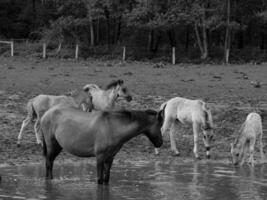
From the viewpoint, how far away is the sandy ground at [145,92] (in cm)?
1667

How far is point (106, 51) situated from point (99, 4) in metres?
4.71

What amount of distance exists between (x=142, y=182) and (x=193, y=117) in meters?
4.35

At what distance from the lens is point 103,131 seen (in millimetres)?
11883

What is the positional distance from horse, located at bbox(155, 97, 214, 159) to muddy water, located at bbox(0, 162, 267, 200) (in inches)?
55.5

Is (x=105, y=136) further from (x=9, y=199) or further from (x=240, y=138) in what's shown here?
(x=240, y=138)

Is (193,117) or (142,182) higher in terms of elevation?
(193,117)

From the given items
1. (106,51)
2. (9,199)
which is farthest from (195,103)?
(106,51)

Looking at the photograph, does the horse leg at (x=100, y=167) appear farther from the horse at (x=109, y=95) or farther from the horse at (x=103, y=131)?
the horse at (x=109, y=95)

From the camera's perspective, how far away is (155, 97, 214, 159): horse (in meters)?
16.8

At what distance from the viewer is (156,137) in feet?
39.3

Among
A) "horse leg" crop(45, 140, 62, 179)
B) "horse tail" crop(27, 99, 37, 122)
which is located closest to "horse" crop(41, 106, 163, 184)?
"horse leg" crop(45, 140, 62, 179)

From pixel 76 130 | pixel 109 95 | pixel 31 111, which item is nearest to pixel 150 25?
pixel 109 95

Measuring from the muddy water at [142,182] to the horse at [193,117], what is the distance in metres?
1.41

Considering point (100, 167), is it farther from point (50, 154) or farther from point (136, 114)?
point (50, 154)
